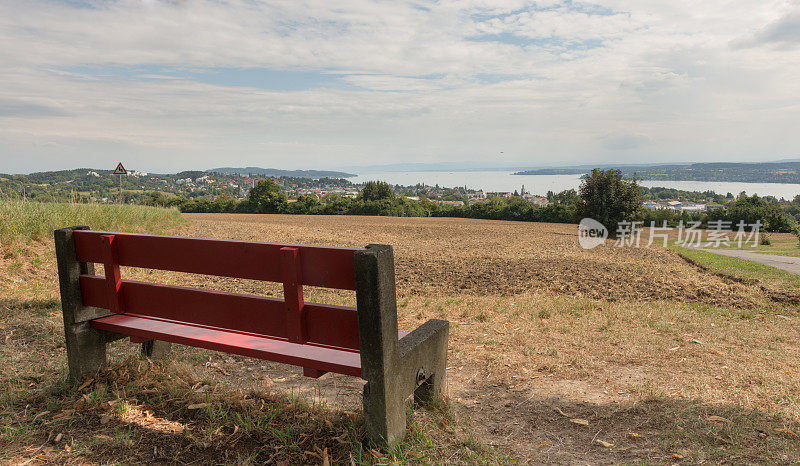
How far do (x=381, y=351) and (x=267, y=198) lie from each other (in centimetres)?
5589

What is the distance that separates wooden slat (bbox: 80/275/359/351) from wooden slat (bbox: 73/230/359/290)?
19 centimetres

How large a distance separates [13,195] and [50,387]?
405 inches

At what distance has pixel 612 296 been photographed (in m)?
9.84

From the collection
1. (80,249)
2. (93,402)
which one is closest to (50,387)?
(93,402)

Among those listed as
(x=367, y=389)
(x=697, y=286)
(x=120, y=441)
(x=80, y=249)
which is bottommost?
(x=697, y=286)

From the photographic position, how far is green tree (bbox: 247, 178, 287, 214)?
54688 millimetres

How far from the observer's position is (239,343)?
9.96ft

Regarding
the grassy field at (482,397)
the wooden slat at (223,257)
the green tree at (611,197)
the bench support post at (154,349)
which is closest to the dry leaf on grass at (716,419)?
the grassy field at (482,397)

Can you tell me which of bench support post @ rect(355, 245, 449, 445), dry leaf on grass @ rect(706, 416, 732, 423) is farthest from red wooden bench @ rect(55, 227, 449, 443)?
dry leaf on grass @ rect(706, 416, 732, 423)

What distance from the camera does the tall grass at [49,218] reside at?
9.22 meters

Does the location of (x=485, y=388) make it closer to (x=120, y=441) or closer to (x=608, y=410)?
(x=608, y=410)

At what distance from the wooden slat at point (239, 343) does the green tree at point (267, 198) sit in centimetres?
5236

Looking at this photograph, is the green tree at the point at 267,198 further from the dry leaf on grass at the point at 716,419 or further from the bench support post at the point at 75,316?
the dry leaf on grass at the point at 716,419
